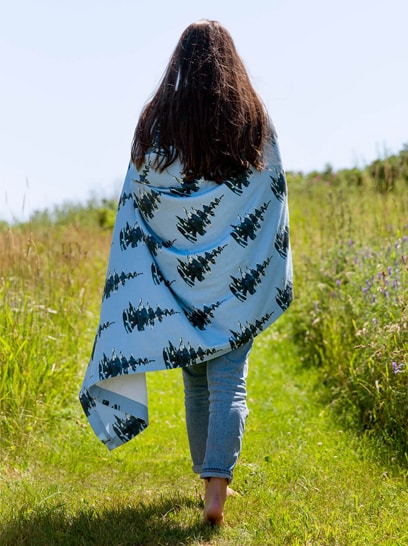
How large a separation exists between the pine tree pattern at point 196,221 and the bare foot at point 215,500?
0.94 meters

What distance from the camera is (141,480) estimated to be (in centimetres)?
391

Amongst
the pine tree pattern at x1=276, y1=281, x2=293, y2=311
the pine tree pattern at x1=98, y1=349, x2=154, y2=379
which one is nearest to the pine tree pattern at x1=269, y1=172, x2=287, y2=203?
the pine tree pattern at x1=276, y1=281, x2=293, y2=311

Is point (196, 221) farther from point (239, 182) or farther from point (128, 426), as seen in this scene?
point (128, 426)

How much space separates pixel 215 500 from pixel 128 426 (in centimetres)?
50

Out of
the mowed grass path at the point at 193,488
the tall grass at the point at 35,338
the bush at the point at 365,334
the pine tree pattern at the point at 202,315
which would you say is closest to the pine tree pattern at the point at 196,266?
the pine tree pattern at the point at 202,315

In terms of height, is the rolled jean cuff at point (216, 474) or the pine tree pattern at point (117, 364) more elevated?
the pine tree pattern at point (117, 364)

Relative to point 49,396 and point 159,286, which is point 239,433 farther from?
point 49,396

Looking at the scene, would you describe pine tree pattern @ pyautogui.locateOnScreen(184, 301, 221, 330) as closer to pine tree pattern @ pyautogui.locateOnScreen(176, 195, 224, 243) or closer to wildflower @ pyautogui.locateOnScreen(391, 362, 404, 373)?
pine tree pattern @ pyautogui.locateOnScreen(176, 195, 224, 243)

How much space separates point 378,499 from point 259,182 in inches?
57.5

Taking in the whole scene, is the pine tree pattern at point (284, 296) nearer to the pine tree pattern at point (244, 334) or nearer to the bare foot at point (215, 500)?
the pine tree pattern at point (244, 334)

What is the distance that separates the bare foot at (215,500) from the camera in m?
3.02

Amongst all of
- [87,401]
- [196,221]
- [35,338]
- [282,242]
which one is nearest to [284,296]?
[282,242]

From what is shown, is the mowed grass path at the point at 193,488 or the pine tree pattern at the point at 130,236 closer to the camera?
the mowed grass path at the point at 193,488

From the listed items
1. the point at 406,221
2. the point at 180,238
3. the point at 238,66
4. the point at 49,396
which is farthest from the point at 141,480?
the point at 406,221
